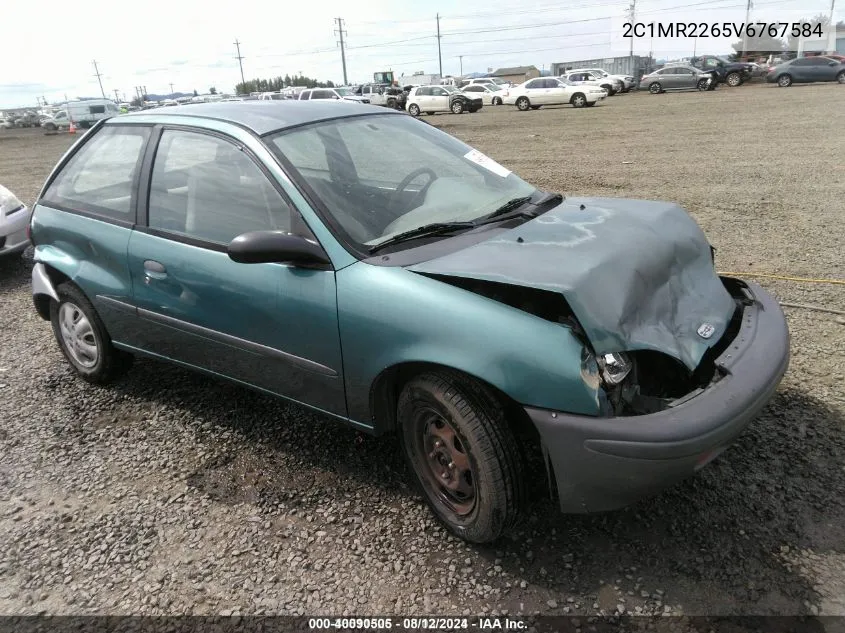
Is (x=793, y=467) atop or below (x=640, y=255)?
below

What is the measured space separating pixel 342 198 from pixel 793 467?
2338 millimetres

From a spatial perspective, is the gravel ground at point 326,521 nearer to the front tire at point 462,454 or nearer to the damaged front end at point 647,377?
the front tire at point 462,454

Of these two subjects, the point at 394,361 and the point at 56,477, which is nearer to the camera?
the point at 394,361

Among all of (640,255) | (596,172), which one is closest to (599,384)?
(640,255)

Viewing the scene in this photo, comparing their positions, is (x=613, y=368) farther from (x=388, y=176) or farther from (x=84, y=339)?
(x=84, y=339)

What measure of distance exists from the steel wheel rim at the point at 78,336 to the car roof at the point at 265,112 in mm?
1219

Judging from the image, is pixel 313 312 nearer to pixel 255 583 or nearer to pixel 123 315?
pixel 255 583

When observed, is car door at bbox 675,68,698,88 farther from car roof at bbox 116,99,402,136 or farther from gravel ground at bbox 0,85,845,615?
→ car roof at bbox 116,99,402,136

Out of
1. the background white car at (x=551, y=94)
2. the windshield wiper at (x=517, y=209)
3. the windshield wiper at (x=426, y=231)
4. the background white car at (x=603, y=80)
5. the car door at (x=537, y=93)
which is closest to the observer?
the windshield wiper at (x=426, y=231)

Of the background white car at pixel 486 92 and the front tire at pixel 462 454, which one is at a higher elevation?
the front tire at pixel 462 454

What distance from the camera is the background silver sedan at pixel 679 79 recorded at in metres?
32.0

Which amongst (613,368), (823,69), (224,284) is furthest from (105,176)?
(823,69)

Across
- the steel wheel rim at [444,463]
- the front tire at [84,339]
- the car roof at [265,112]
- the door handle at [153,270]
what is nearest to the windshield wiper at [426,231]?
the steel wheel rim at [444,463]

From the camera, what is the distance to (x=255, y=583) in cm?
234
